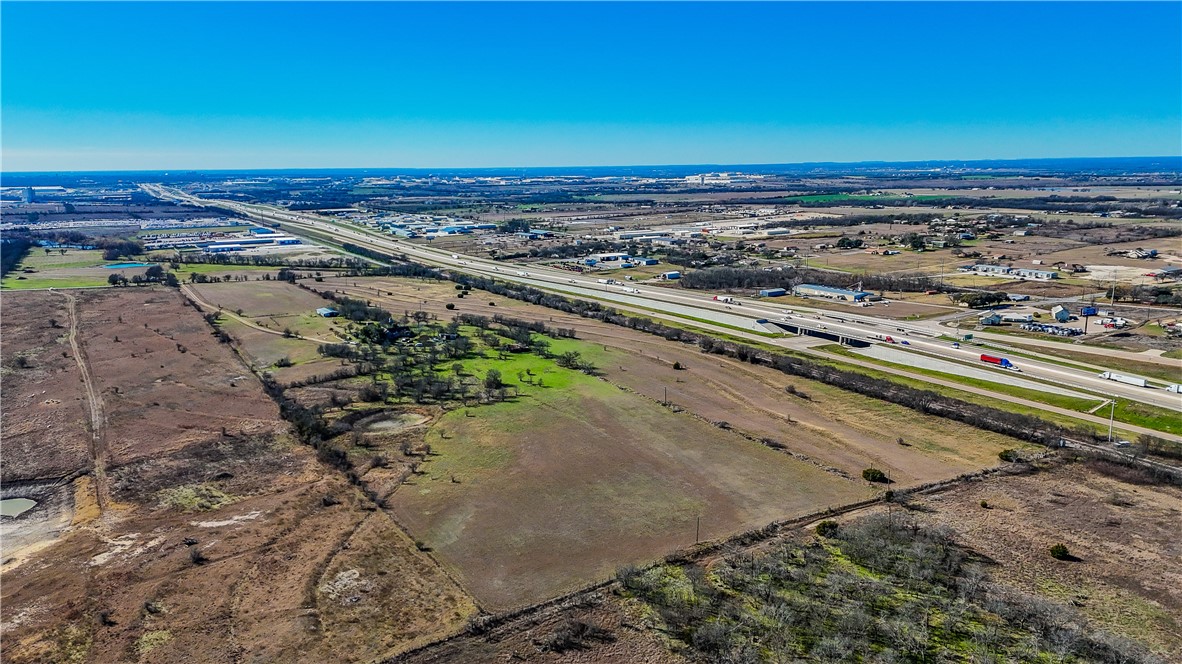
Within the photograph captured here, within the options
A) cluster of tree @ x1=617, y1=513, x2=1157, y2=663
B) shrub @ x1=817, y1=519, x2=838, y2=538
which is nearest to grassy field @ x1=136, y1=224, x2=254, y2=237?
shrub @ x1=817, y1=519, x2=838, y2=538

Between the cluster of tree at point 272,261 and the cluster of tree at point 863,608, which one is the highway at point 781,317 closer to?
the cluster of tree at point 272,261

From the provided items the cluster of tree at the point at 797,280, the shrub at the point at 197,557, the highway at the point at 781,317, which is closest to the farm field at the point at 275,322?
the shrub at the point at 197,557

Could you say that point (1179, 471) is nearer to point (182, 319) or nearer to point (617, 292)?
point (617, 292)

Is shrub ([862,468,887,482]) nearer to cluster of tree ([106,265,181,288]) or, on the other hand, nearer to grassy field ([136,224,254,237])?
cluster of tree ([106,265,181,288])

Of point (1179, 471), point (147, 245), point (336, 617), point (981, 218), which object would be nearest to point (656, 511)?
point (336, 617)

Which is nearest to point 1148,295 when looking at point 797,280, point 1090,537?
point 797,280
